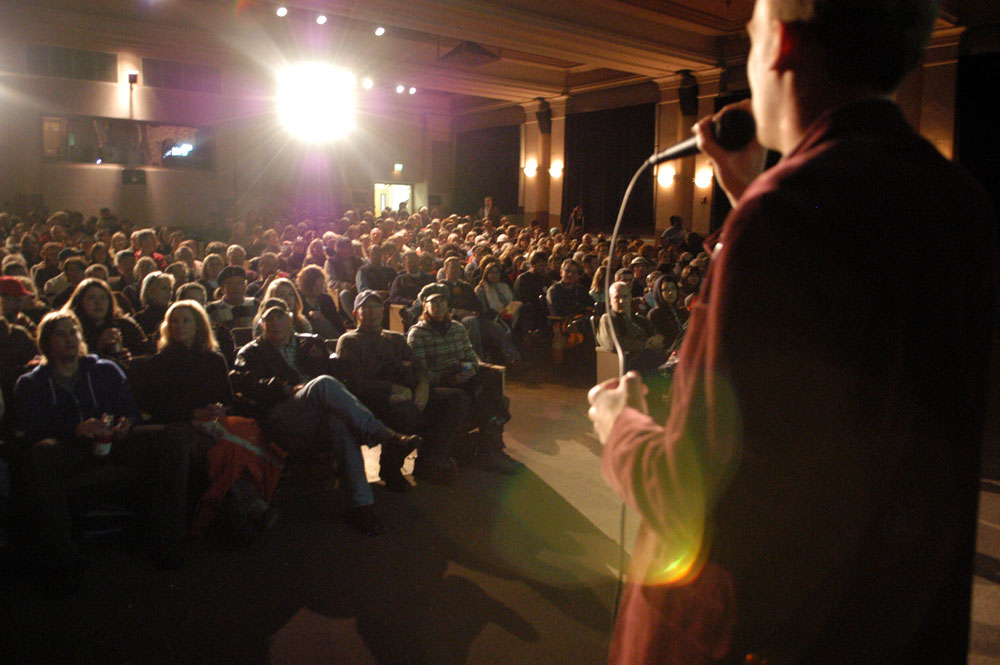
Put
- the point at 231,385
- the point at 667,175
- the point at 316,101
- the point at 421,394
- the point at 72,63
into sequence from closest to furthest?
the point at 231,385, the point at 421,394, the point at 667,175, the point at 72,63, the point at 316,101

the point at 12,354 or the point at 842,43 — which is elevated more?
the point at 842,43

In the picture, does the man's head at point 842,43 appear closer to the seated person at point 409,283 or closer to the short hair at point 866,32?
the short hair at point 866,32

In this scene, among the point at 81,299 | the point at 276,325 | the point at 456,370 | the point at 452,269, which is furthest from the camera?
the point at 452,269

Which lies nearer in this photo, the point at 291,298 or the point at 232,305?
the point at 291,298

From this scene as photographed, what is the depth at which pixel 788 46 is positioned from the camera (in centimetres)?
78

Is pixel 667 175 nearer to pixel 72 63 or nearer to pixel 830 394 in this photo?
pixel 72 63

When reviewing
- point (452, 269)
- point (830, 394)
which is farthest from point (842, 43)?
point (452, 269)

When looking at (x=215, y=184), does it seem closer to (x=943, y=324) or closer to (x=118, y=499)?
(x=118, y=499)

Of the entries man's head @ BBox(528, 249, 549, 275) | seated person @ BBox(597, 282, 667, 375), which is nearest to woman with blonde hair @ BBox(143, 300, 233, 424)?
seated person @ BBox(597, 282, 667, 375)

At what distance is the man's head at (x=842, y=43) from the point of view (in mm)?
741

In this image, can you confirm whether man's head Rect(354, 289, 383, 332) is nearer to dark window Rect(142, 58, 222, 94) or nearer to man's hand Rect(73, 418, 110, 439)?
man's hand Rect(73, 418, 110, 439)

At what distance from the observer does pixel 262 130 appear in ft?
57.2

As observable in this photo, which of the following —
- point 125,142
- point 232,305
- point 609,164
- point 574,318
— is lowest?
point 574,318

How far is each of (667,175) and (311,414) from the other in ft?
39.5
